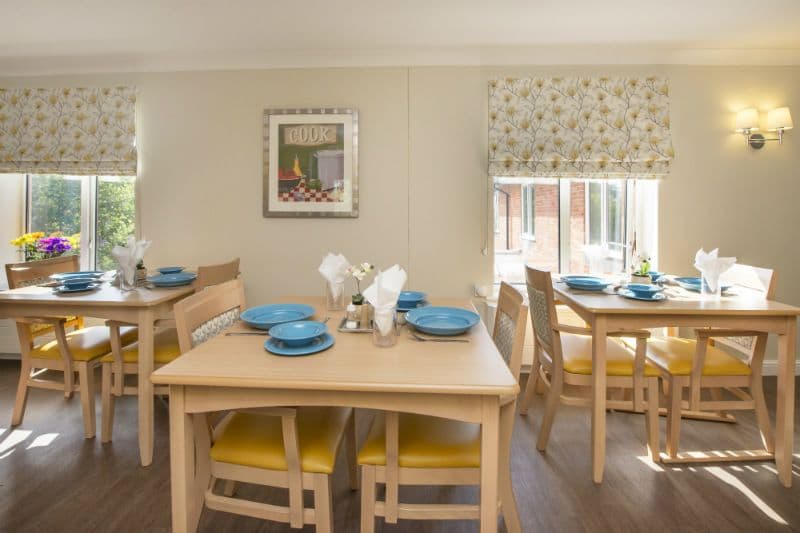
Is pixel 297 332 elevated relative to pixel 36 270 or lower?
lower

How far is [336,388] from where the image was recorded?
1.18m

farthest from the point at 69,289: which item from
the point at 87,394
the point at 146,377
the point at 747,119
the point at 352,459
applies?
the point at 747,119

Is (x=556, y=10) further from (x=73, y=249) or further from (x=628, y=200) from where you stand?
(x=73, y=249)

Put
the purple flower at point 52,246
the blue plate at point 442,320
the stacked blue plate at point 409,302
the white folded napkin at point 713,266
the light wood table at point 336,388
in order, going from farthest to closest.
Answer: the purple flower at point 52,246 → the white folded napkin at point 713,266 → the stacked blue plate at point 409,302 → the blue plate at point 442,320 → the light wood table at point 336,388

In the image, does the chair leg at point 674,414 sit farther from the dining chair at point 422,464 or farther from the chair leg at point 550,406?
the dining chair at point 422,464

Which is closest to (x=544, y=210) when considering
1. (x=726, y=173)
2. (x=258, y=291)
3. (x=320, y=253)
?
(x=726, y=173)

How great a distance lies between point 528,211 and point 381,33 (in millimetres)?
1656

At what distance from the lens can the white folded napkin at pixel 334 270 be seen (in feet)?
6.28

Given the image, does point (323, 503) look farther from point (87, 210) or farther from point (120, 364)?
point (87, 210)

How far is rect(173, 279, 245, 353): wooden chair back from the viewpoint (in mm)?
1513

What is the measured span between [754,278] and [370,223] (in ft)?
7.70

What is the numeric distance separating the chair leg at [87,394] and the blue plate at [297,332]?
4.68 ft

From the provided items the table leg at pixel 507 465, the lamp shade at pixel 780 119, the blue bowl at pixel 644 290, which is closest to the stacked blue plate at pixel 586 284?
the blue bowl at pixel 644 290

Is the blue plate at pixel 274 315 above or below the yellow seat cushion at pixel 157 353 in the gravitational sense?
above
